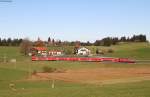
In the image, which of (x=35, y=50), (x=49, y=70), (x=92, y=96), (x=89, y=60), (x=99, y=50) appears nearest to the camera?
(x=92, y=96)

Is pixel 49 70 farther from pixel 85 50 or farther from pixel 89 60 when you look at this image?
pixel 85 50

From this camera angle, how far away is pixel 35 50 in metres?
178

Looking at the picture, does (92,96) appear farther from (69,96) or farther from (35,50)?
(35,50)

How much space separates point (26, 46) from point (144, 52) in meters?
53.3

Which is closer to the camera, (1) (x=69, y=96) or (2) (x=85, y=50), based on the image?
(1) (x=69, y=96)

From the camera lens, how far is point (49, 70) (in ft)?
257

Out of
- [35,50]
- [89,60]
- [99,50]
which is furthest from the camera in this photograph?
[99,50]

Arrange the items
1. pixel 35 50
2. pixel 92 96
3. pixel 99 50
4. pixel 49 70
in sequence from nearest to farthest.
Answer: pixel 92 96
pixel 49 70
pixel 35 50
pixel 99 50

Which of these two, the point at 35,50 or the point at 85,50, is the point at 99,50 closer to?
the point at 85,50

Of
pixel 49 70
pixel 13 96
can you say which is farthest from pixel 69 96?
pixel 49 70

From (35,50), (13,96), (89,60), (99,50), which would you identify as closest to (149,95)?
(13,96)

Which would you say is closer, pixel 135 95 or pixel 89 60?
pixel 135 95

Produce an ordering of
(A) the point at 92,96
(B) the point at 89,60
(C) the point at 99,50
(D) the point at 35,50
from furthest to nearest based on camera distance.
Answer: (C) the point at 99,50 < (D) the point at 35,50 < (B) the point at 89,60 < (A) the point at 92,96

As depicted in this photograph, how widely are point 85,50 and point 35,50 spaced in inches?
972
